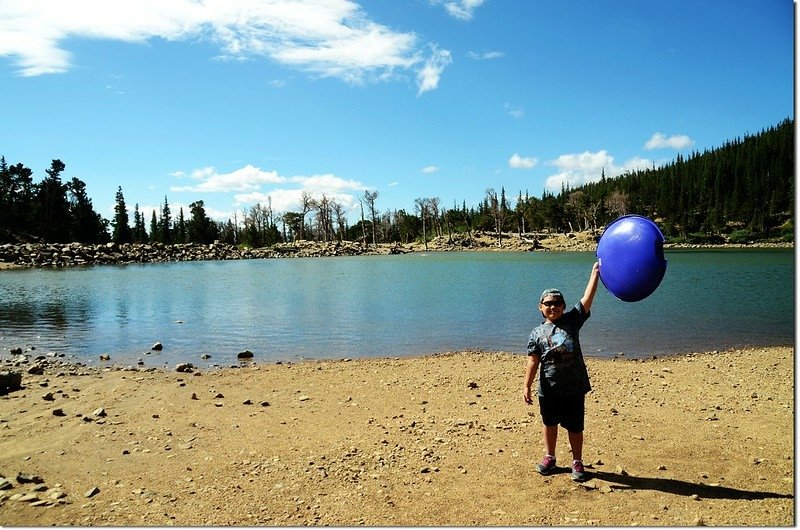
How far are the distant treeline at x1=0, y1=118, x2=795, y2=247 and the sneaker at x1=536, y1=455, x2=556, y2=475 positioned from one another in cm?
10804

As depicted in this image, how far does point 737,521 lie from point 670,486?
0.84 metres

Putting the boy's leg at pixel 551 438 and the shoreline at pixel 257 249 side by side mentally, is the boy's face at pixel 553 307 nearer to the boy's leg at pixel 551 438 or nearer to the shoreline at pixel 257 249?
the boy's leg at pixel 551 438

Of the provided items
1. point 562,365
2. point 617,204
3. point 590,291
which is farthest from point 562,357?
point 617,204

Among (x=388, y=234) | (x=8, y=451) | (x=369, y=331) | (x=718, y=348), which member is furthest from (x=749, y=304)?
(x=388, y=234)

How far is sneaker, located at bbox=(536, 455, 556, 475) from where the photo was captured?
5652 millimetres

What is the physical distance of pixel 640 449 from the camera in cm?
648

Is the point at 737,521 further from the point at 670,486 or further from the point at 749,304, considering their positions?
the point at 749,304

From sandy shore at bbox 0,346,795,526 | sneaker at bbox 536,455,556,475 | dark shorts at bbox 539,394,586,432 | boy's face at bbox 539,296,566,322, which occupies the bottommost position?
sandy shore at bbox 0,346,795,526

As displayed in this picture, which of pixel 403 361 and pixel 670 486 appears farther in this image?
pixel 403 361

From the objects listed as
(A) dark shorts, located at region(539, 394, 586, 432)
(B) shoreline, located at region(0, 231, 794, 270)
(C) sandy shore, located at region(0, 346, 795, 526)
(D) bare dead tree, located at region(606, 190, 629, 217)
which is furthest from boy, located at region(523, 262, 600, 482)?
(D) bare dead tree, located at region(606, 190, 629, 217)

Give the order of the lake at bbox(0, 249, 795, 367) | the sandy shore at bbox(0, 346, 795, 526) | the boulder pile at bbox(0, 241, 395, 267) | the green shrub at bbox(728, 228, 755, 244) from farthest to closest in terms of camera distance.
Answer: the green shrub at bbox(728, 228, 755, 244) → the boulder pile at bbox(0, 241, 395, 267) → the lake at bbox(0, 249, 795, 367) → the sandy shore at bbox(0, 346, 795, 526)

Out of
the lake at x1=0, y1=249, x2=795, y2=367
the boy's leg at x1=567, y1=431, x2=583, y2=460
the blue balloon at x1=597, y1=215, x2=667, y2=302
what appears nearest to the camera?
the blue balloon at x1=597, y1=215, x2=667, y2=302

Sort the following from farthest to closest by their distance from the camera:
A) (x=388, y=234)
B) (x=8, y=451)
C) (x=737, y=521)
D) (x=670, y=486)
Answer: (x=388, y=234) < (x=8, y=451) < (x=670, y=486) < (x=737, y=521)

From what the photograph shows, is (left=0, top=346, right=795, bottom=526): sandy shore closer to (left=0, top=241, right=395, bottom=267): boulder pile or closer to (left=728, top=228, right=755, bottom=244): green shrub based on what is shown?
(left=0, top=241, right=395, bottom=267): boulder pile
